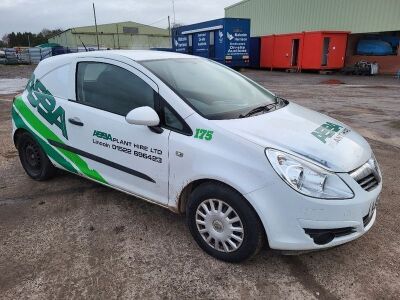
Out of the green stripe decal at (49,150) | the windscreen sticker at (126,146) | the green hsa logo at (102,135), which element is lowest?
the green stripe decal at (49,150)

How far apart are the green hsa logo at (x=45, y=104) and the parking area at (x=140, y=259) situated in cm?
88

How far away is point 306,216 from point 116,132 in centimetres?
176

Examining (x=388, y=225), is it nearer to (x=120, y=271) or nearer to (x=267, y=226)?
(x=267, y=226)

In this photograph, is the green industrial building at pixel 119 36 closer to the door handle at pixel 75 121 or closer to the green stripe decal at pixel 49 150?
the green stripe decal at pixel 49 150

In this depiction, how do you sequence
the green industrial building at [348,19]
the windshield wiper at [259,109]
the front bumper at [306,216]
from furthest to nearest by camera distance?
the green industrial building at [348,19] → the windshield wiper at [259,109] → the front bumper at [306,216]

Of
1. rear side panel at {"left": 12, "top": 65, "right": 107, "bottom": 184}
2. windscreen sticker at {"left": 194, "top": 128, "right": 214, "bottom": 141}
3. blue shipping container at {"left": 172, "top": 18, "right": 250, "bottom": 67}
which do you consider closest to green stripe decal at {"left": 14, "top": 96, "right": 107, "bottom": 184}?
rear side panel at {"left": 12, "top": 65, "right": 107, "bottom": 184}

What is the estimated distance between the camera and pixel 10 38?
8500 cm

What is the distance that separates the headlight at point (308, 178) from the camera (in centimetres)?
238

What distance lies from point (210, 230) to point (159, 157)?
713mm

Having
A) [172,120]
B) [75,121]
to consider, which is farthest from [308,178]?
[75,121]

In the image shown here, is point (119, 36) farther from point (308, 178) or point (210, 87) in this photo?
point (308, 178)

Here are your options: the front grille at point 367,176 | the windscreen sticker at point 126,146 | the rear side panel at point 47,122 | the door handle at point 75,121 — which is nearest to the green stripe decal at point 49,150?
the rear side panel at point 47,122

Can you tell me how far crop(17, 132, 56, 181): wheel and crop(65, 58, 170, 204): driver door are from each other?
791 millimetres

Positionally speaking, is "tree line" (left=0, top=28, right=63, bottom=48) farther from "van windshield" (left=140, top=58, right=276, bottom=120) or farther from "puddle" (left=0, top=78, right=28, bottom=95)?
"van windshield" (left=140, top=58, right=276, bottom=120)
